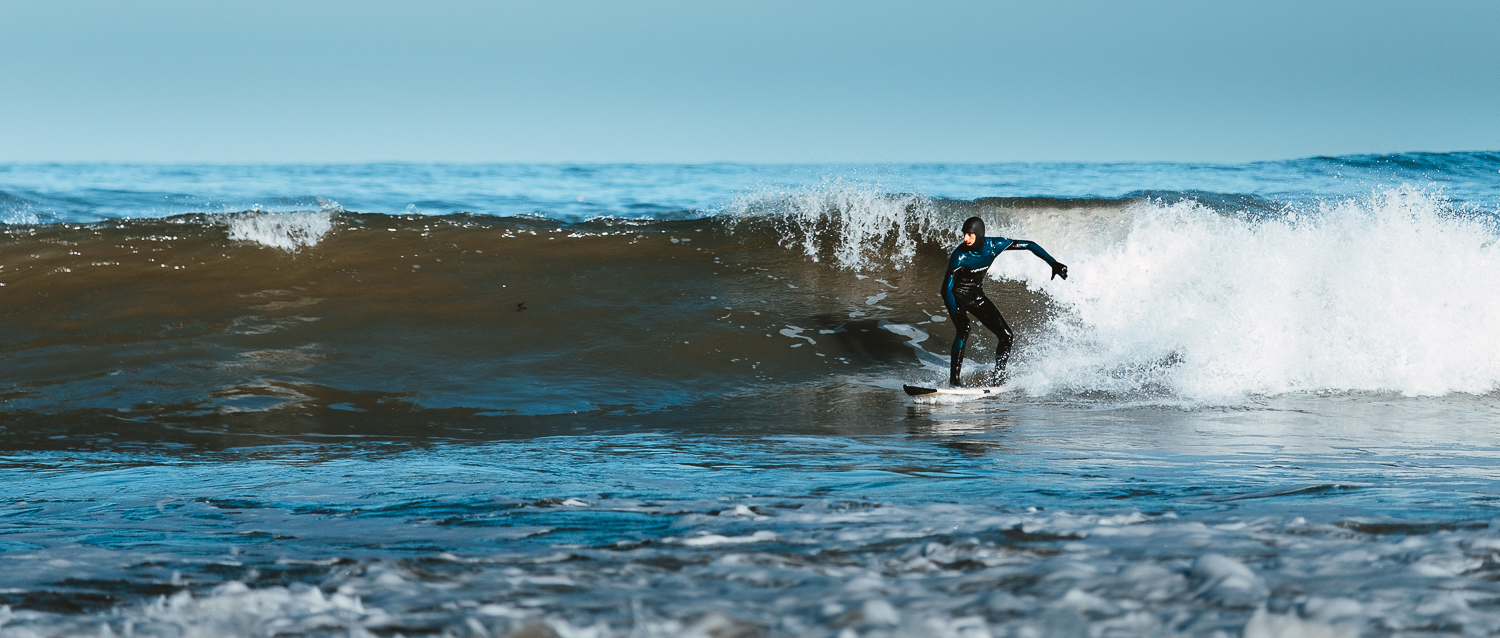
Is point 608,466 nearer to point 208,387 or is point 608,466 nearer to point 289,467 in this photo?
point 289,467

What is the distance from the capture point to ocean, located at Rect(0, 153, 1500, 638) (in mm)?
2516

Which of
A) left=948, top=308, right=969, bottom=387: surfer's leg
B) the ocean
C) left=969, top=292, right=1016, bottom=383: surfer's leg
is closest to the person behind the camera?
the ocean

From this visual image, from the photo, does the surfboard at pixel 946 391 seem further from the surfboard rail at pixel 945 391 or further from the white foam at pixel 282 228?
the white foam at pixel 282 228

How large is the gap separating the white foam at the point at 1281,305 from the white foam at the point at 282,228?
916cm

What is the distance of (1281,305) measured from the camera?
9828 mm

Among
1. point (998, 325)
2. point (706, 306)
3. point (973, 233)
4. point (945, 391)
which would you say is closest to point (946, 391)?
point (945, 391)

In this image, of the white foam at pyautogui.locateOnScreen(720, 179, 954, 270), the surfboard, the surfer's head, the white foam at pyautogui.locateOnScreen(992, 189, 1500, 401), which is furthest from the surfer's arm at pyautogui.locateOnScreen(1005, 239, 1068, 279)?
the white foam at pyautogui.locateOnScreen(720, 179, 954, 270)

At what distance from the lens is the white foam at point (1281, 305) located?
8.66 metres

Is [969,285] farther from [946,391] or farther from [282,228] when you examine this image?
[282,228]

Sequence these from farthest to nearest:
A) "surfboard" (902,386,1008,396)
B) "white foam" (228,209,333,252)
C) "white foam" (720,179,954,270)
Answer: "white foam" (720,179,954,270) → "white foam" (228,209,333,252) → "surfboard" (902,386,1008,396)

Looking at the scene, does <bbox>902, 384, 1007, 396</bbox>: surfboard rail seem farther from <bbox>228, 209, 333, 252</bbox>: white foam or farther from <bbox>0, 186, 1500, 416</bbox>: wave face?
<bbox>228, 209, 333, 252</bbox>: white foam

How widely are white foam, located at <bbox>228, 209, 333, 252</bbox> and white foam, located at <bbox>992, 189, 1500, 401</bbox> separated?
916cm

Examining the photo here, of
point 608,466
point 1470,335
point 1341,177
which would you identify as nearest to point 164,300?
point 608,466

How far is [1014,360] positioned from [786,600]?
775 cm
